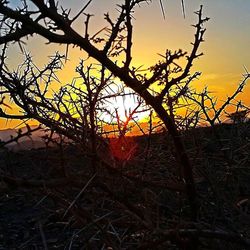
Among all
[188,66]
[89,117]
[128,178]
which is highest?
[188,66]

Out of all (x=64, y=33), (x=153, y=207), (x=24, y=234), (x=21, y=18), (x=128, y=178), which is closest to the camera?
(x=21, y=18)

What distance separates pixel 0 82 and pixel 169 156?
1.02 meters

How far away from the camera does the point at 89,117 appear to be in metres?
1.98

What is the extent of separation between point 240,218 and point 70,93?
0.95m

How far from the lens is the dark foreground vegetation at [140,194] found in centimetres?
174

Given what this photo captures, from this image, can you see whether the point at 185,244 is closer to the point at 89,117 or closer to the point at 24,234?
the point at 89,117

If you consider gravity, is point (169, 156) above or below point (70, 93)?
below

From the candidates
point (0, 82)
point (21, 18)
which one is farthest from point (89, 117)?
point (21, 18)

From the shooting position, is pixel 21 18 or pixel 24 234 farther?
pixel 24 234

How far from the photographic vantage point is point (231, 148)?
8.37 ft

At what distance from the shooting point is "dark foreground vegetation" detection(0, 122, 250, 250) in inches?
68.4

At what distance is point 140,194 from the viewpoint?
2037 millimetres

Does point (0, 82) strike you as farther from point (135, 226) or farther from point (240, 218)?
point (240, 218)

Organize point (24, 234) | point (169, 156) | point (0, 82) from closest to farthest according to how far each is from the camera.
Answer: point (0, 82) < point (169, 156) < point (24, 234)
